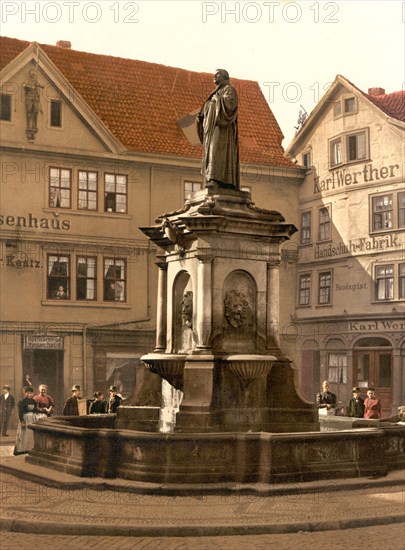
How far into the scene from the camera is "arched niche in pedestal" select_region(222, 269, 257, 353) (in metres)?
15.4

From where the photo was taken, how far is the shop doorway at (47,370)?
32406 millimetres

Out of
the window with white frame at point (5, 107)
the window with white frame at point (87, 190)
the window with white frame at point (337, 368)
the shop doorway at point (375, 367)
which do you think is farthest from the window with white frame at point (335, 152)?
the window with white frame at point (5, 107)

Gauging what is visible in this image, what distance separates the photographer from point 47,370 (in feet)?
108

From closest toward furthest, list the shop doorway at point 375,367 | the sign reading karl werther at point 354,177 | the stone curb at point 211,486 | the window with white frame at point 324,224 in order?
1. the stone curb at point 211,486
2. the shop doorway at point 375,367
3. the sign reading karl werther at point 354,177
4. the window with white frame at point 324,224

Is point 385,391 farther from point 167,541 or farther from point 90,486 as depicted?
point 167,541

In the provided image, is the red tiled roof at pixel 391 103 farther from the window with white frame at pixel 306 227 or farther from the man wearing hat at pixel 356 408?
the man wearing hat at pixel 356 408

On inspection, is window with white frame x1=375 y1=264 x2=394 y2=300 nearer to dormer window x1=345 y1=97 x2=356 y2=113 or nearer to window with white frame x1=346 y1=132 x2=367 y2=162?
window with white frame x1=346 y1=132 x2=367 y2=162

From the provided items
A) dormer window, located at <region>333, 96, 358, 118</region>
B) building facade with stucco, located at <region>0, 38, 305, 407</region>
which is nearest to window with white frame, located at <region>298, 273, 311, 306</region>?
building facade with stucco, located at <region>0, 38, 305, 407</region>

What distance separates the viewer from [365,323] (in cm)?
3641

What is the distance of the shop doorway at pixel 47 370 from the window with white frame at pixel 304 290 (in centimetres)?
1074

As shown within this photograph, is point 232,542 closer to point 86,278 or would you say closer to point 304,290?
point 86,278

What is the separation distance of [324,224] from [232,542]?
28.9 m

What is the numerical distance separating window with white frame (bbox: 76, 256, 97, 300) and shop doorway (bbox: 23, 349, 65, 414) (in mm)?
2042

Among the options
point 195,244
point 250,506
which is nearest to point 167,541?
point 250,506
